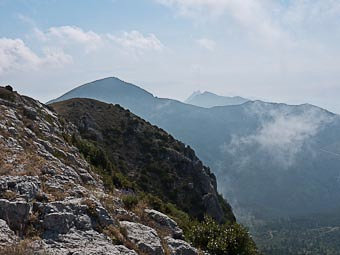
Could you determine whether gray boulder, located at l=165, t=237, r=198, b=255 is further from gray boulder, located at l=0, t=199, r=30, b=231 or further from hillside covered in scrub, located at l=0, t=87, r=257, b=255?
gray boulder, located at l=0, t=199, r=30, b=231

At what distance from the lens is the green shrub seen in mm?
23000

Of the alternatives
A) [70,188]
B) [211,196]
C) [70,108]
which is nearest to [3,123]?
[70,188]

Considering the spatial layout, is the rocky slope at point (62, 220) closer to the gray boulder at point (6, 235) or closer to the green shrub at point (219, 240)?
the gray boulder at point (6, 235)

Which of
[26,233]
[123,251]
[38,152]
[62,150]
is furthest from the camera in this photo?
[62,150]

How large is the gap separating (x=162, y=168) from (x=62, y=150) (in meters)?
43.6

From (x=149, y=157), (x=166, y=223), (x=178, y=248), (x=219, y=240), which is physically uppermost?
(x=149, y=157)

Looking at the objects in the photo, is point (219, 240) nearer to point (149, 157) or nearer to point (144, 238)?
point (144, 238)

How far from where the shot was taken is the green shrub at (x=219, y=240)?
23.0 m

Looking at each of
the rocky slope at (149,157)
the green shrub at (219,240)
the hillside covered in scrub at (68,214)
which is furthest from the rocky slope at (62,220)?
the rocky slope at (149,157)

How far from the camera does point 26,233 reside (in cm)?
1455

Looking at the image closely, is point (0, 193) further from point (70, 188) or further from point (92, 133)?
point (92, 133)

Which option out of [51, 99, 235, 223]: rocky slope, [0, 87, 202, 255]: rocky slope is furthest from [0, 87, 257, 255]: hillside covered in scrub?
[51, 99, 235, 223]: rocky slope

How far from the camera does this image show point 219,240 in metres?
23.5

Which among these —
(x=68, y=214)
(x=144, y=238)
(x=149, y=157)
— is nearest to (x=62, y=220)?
(x=68, y=214)
